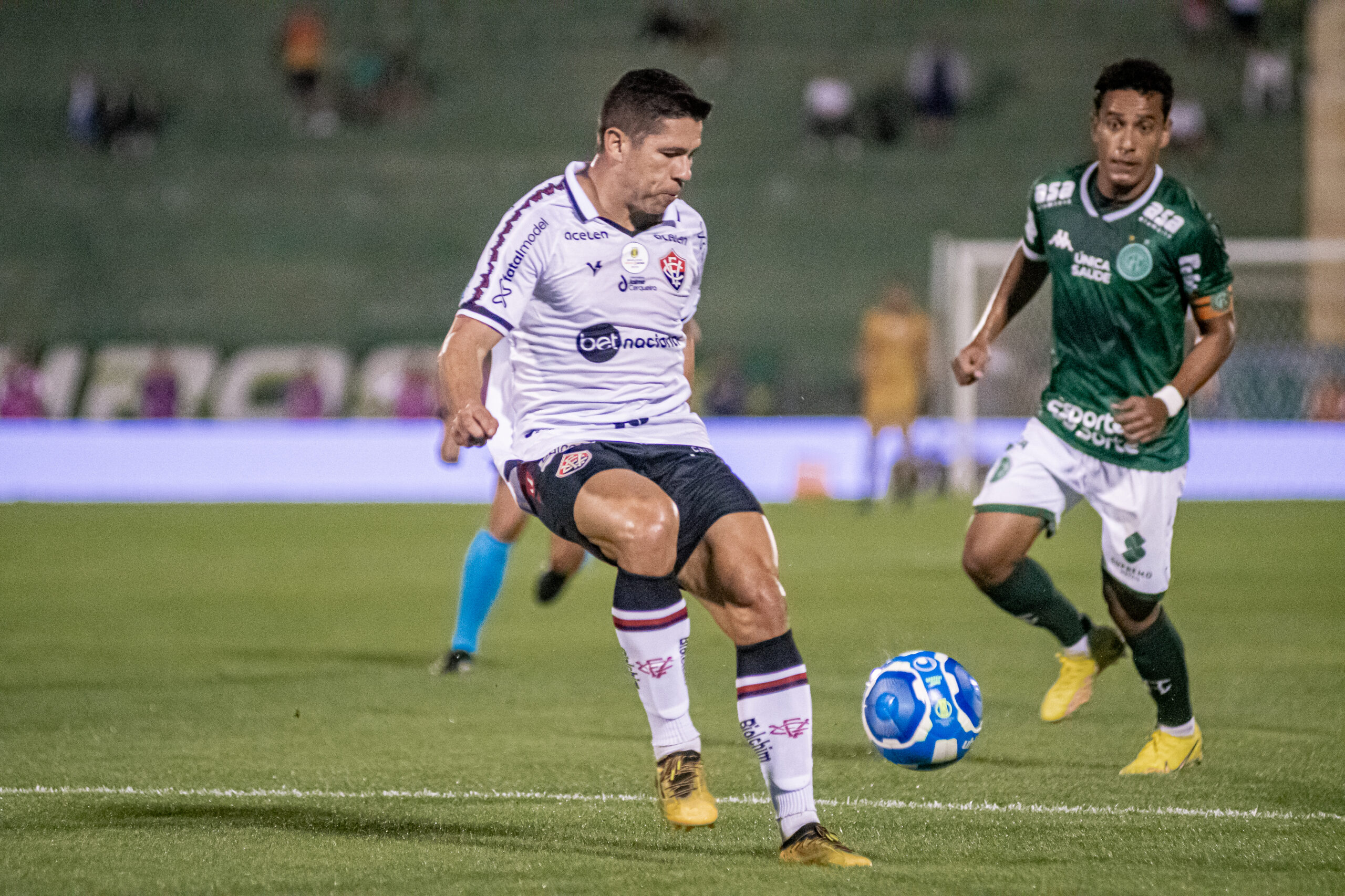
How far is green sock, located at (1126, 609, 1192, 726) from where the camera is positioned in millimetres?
5316

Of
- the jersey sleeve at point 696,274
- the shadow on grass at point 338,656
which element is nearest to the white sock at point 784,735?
the jersey sleeve at point 696,274

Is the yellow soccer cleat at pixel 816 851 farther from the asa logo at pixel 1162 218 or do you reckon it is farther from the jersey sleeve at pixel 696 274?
the asa logo at pixel 1162 218

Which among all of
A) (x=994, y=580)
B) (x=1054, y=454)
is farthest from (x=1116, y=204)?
(x=994, y=580)

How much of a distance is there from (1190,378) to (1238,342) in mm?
A: 15399

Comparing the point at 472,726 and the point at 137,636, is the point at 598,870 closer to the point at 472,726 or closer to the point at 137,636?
the point at 472,726

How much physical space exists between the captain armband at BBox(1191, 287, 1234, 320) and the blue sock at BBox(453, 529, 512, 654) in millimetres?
3093

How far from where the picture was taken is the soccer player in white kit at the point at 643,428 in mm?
4133

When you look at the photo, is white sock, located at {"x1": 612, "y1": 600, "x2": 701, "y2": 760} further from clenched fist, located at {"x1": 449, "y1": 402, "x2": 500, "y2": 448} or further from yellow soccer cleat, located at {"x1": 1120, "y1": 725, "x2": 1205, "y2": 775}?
yellow soccer cleat, located at {"x1": 1120, "y1": 725, "x2": 1205, "y2": 775}

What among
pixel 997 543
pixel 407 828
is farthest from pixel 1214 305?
pixel 407 828

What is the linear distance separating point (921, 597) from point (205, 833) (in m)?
6.43

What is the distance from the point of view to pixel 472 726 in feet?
20.1

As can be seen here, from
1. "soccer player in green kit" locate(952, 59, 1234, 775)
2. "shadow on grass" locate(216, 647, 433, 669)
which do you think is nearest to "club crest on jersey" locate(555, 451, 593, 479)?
"soccer player in green kit" locate(952, 59, 1234, 775)

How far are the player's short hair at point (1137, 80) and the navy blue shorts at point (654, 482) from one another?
68.2 inches

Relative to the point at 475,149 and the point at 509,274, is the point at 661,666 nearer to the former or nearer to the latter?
the point at 509,274
